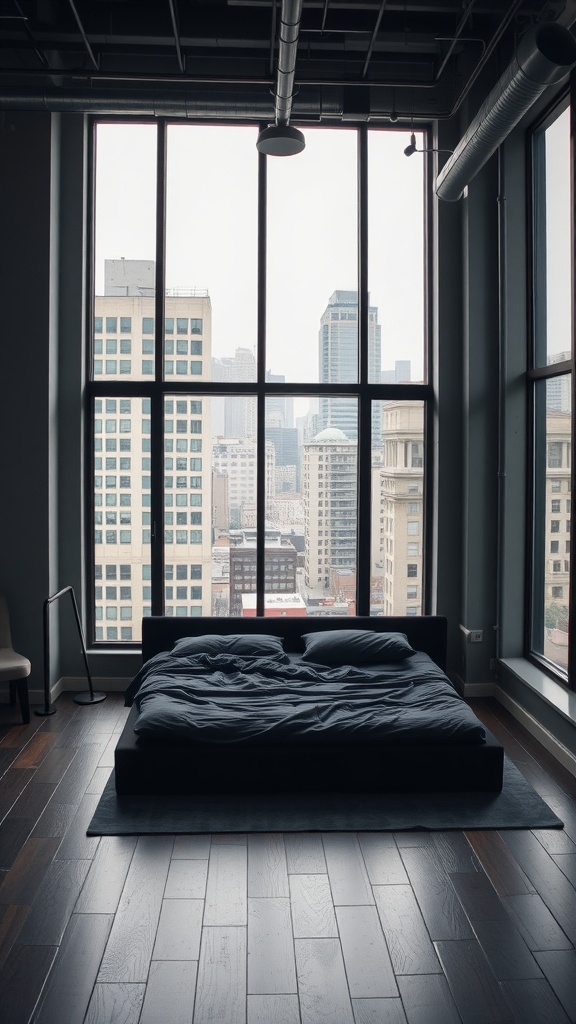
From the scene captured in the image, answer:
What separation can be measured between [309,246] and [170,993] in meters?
4.92

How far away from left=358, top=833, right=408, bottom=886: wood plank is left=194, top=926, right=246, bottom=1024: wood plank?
0.63m

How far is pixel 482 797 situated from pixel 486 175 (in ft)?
13.4

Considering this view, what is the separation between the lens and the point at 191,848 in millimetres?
3463

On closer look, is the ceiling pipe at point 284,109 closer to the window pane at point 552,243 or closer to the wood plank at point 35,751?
the window pane at point 552,243

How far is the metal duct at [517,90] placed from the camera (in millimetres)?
3562

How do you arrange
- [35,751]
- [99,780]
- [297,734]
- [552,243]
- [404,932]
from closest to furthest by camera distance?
[404,932] → [297,734] → [99,780] → [35,751] → [552,243]

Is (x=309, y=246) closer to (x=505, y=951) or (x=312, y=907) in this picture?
(x=312, y=907)

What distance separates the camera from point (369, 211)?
19.8 ft

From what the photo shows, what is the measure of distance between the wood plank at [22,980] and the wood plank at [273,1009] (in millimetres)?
650

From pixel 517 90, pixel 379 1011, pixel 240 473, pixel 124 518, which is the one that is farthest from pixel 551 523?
pixel 379 1011

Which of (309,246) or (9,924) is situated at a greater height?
(309,246)

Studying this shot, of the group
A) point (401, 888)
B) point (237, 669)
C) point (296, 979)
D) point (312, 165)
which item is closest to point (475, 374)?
point (312, 165)

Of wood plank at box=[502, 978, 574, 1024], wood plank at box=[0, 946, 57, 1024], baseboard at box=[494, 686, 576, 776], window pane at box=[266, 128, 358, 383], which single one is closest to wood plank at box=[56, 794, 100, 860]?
wood plank at box=[0, 946, 57, 1024]

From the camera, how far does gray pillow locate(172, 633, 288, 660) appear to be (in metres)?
5.19
